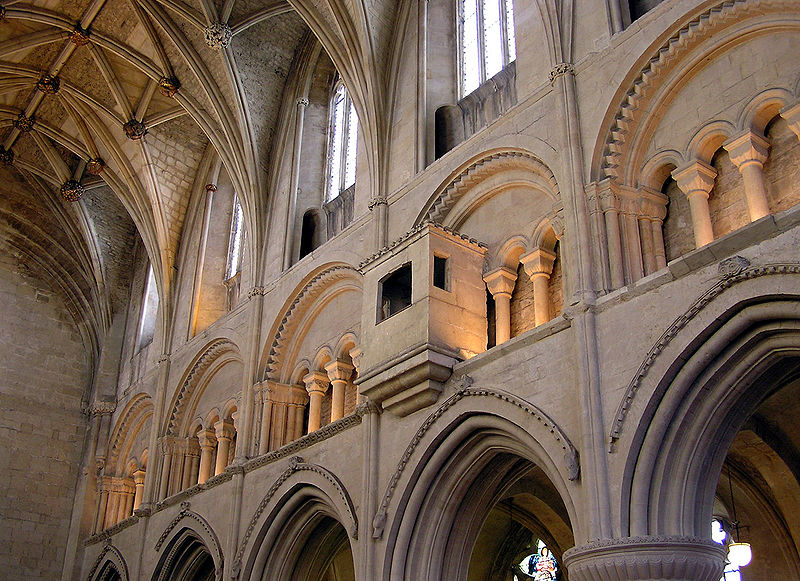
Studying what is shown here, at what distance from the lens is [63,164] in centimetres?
1966

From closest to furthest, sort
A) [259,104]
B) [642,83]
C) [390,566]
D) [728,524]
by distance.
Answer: [642,83] → [390,566] → [728,524] → [259,104]

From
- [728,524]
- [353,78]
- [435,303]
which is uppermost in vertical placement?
[353,78]

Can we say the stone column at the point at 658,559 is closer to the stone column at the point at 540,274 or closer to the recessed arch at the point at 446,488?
the recessed arch at the point at 446,488

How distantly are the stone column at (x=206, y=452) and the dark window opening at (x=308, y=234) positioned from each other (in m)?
3.58

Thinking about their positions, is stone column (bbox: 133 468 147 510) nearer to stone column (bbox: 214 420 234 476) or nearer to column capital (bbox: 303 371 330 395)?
stone column (bbox: 214 420 234 476)

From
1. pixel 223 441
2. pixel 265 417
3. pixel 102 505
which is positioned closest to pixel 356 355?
pixel 265 417

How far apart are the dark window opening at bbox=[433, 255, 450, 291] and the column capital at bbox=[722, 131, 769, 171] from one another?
3507mm

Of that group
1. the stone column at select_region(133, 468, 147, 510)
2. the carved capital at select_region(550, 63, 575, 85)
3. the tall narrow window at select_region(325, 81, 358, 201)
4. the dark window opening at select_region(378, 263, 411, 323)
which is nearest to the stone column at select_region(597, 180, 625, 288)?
the carved capital at select_region(550, 63, 575, 85)

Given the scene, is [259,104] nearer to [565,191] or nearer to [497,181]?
[497,181]

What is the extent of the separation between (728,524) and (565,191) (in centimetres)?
591

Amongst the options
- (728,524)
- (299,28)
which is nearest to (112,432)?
(299,28)

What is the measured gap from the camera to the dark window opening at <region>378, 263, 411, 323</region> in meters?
11.6

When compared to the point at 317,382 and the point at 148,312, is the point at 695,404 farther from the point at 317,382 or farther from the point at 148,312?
the point at 148,312

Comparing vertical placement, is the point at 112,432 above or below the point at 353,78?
below
